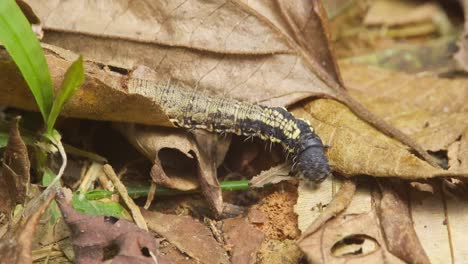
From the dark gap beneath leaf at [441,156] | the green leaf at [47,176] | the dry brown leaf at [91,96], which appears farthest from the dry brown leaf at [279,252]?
the green leaf at [47,176]

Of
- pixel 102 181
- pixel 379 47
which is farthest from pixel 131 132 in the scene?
pixel 379 47

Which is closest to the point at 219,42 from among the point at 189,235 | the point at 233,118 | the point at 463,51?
the point at 233,118

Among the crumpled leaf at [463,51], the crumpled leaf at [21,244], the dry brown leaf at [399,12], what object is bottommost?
the crumpled leaf at [21,244]

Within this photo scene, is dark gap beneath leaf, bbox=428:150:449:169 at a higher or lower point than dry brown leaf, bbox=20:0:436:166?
lower

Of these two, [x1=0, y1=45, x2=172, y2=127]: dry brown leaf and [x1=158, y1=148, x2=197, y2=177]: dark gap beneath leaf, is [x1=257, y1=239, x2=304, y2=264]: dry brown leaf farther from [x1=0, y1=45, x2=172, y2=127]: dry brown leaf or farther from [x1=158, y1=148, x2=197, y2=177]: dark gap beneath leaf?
[x1=0, y1=45, x2=172, y2=127]: dry brown leaf

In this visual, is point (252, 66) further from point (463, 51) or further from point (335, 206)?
point (463, 51)

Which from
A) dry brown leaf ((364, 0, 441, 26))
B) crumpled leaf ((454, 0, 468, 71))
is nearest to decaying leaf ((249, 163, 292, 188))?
crumpled leaf ((454, 0, 468, 71))

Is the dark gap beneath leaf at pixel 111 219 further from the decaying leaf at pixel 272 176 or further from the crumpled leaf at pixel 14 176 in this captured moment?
the decaying leaf at pixel 272 176
